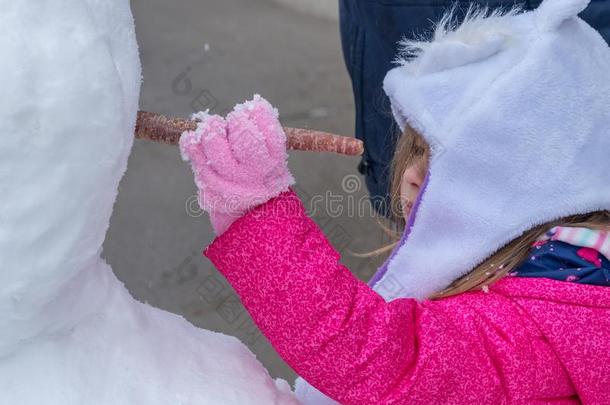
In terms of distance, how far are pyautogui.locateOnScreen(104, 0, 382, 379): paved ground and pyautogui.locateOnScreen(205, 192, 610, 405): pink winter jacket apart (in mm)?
1010

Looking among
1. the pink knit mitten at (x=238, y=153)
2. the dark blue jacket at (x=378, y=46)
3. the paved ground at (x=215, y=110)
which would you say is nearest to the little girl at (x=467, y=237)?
the pink knit mitten at (x=238, y=153)

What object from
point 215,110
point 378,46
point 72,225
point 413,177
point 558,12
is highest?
point 558,12

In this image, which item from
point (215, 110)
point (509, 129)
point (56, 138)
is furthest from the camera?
point (215, 110)

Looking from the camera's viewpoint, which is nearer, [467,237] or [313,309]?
[313,309]

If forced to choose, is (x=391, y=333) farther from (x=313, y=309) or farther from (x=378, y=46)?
(x=378, y=46)

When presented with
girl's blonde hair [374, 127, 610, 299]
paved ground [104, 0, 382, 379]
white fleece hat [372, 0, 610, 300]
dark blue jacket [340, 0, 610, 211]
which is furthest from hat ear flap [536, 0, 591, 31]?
paved ground [104, 0, 382, 379]

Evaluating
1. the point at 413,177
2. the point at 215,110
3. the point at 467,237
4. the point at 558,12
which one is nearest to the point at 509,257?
the point at 467,237

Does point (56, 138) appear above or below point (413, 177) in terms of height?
above

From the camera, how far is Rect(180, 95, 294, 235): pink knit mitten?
73 cm

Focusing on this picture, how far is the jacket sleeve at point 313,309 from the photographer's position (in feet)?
2.56

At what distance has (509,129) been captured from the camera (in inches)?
33.7

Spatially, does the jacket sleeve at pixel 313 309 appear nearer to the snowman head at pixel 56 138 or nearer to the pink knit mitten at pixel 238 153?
the pink knit mitten at pixel 238 153

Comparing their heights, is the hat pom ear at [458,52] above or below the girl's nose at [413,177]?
above

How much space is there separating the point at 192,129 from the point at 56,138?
0.47ft
